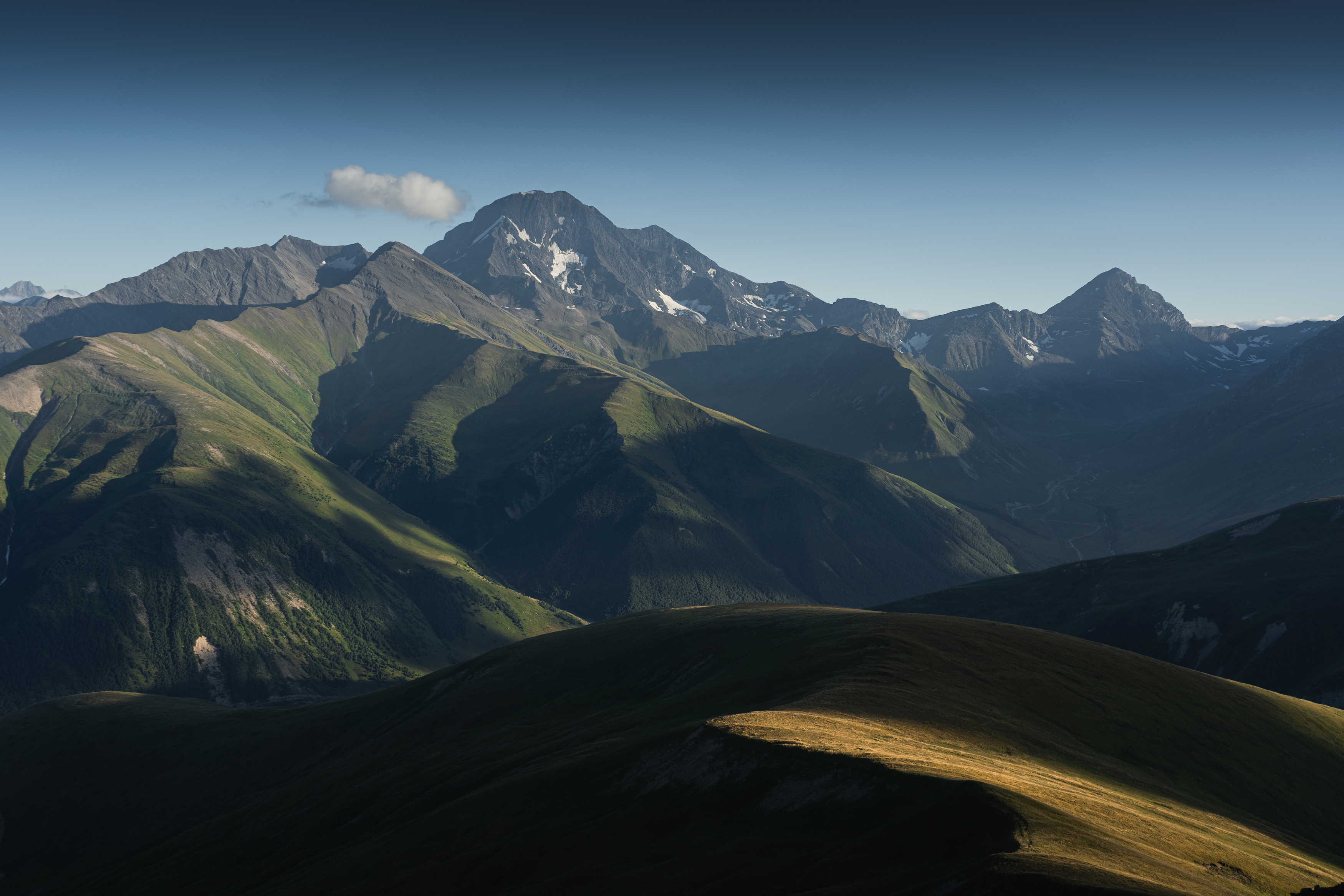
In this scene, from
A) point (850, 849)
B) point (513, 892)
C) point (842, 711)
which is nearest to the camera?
point (850, 849)

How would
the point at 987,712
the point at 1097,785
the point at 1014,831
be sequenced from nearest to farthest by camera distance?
the point at 1014,831
the point at 1097,785
the point at 987,712

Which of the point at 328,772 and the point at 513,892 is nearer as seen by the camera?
the point at 513,892

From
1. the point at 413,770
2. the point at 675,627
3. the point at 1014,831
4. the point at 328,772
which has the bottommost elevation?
the point at 328,772

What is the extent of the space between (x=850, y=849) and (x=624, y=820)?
2497cm

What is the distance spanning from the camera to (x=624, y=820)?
73.2 meters

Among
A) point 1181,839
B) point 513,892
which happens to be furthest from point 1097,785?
point 513,892

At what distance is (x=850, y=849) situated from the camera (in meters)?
55.3

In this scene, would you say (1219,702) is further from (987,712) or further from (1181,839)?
(1181,839)

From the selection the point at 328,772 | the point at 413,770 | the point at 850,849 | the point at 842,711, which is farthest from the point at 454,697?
the point at 850,849

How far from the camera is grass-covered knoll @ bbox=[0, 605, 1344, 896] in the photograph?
55500 mm

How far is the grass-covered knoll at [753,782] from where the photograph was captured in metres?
55.5

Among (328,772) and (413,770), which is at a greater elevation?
(413,770)

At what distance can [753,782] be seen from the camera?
70.1 m

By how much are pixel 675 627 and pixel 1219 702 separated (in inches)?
3947
